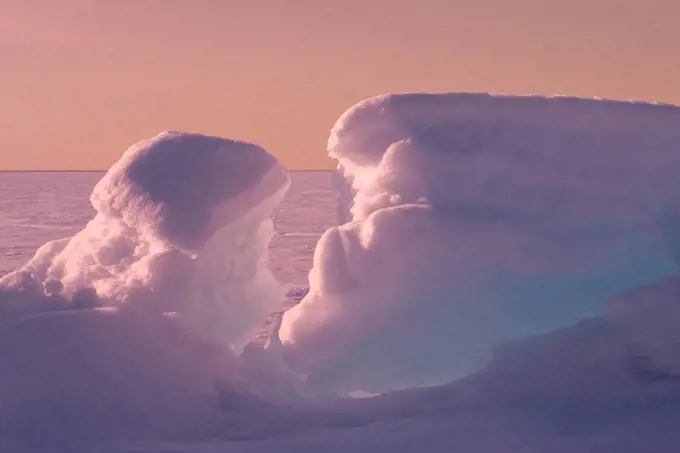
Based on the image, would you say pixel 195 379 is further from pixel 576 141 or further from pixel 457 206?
pixel 576 141

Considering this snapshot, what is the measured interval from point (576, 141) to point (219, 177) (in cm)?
286

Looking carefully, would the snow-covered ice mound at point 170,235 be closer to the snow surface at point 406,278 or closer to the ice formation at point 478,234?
the snow surface at point 406,278

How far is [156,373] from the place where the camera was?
224 inches

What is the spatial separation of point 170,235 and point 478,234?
235 centimetres

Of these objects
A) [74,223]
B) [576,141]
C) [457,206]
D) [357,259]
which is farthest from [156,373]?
[74,223]

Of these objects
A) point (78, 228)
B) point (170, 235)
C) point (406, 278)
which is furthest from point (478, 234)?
point (78, 228)

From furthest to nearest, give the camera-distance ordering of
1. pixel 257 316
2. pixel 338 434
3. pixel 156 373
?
pixel 257 316 < pixel 156 373 < pixel 338 434

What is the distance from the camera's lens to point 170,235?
6418 millimetres

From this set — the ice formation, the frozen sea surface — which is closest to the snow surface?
the ice formation

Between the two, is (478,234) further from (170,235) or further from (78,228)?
(78,228)

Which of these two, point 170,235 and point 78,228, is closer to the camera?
point 170,235

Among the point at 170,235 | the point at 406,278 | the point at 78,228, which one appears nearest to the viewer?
the point at 170,235

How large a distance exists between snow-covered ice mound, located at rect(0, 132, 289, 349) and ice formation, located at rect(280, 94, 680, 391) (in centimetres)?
74

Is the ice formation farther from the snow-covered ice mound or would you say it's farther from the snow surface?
the snow-covered ice mound
